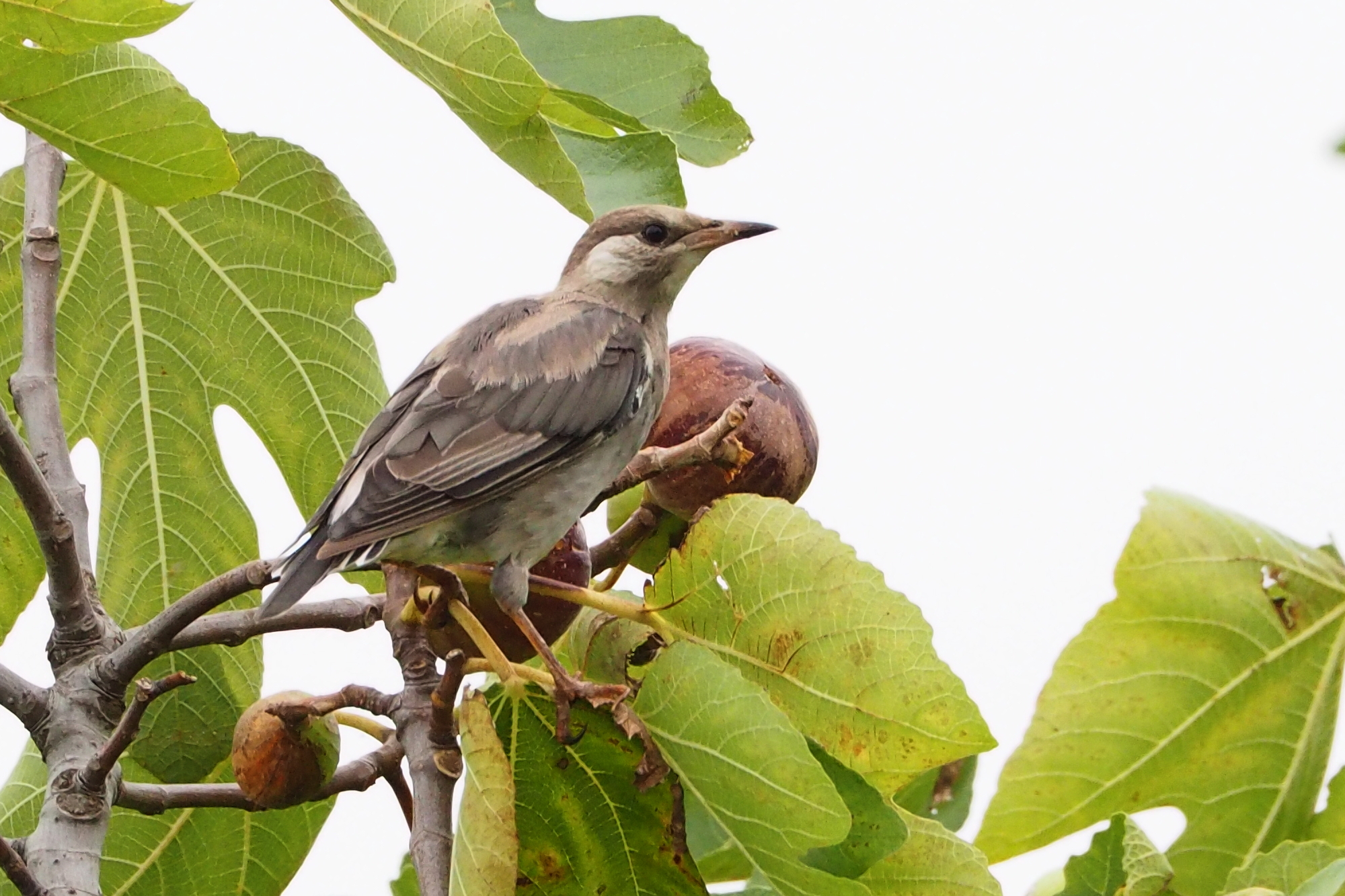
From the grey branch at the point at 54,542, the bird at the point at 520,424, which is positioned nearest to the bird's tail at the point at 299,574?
the bird at the point at 520,424

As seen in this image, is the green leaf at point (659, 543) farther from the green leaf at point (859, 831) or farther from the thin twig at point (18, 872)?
the thin twig at point (18, 872)

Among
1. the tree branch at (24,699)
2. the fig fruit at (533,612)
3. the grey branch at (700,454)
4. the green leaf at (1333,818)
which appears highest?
the grey branch at (700,454)

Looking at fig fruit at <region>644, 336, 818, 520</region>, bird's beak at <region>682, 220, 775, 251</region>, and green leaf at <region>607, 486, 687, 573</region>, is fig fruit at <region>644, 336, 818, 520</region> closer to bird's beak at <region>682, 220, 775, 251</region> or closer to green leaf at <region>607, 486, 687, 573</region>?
green leaf at <region>607, 486, 687, 573</region>

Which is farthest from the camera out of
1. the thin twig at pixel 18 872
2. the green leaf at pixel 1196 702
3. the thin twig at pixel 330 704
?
the green leaf at pixel 1196 702

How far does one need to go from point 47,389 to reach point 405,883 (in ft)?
3.77

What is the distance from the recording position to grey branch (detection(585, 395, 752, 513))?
99.3 inches

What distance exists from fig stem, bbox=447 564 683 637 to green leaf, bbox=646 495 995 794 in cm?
7

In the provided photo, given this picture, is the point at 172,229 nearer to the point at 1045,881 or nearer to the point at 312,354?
the point at 312,354

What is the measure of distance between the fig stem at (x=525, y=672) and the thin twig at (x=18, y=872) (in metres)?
0.66

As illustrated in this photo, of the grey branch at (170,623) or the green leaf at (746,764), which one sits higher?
the grey branch at (170,623)

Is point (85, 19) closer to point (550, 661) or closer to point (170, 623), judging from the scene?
point (170, 623)

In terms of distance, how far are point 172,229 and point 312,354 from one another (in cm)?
40

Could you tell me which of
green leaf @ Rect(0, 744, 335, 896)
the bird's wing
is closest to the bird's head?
the bird's wing

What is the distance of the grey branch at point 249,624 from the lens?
2.27 metres
